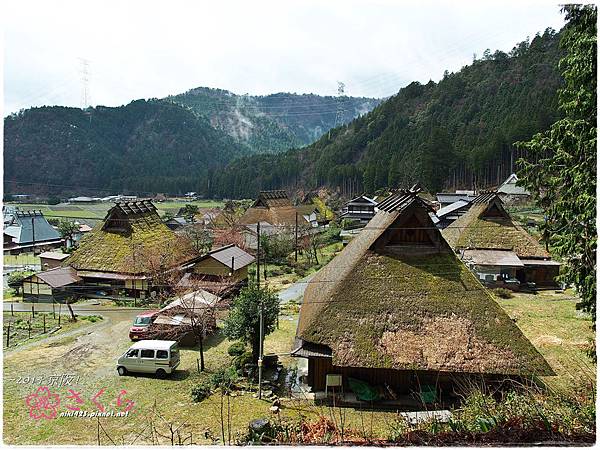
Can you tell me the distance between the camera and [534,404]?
719 cm

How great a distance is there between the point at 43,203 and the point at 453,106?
62.8 meters

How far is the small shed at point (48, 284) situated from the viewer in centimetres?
2152

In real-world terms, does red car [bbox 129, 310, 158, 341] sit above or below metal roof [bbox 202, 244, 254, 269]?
below

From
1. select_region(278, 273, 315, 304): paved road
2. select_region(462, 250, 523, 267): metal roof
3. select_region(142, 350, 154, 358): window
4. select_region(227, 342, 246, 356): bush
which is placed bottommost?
select_region(278, 273, 315, 304): paved road

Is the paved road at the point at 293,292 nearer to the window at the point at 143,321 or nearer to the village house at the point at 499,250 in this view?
the window at the point at 143,321

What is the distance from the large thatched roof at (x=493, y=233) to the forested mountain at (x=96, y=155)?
18.9 m

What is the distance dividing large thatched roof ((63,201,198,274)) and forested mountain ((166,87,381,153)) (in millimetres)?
29763

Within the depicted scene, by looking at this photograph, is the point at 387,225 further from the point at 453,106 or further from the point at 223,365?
the point at 453,106

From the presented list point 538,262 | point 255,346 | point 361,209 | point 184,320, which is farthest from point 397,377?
point 361,209

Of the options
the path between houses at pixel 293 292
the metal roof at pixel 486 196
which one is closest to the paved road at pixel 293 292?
the path between houses at pixel 293 292

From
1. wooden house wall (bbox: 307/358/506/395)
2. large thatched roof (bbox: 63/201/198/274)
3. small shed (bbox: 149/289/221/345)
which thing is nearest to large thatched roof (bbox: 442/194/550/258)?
wooden house wall (bbox: 307/358/506/395)

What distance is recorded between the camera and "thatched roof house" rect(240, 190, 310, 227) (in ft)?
134

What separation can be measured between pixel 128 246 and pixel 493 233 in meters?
21.7

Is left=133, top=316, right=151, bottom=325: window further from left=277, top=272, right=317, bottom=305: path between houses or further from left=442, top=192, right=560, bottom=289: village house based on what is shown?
left=442, top=192, right=560, bottom=289: village house
